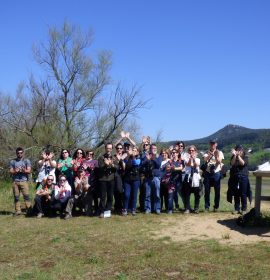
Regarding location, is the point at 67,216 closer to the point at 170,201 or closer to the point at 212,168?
the point at 170,201

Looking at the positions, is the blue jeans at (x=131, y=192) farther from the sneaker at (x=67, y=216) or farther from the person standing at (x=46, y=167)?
the person standing at (x=46, y=167)

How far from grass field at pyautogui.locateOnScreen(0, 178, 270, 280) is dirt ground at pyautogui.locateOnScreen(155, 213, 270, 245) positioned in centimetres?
20

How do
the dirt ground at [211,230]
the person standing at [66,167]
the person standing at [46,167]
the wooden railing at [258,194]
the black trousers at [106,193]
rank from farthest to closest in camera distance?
the person standing at [46,167], the person standing at [66,167], the black trousers at [106,193], the wooden railing at [258,194], the dirt ground at [211,230]

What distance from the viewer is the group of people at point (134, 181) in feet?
36.3

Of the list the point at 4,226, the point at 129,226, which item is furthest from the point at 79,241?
the point at 4,226

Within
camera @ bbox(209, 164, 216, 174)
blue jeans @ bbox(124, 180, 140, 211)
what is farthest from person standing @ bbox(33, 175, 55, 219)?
camera @ bbox(209, 164, 216, 174)

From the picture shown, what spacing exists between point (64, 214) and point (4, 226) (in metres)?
1.52

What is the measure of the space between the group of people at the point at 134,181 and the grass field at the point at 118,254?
108cm

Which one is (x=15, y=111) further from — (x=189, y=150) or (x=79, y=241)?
(x=79, y=241)

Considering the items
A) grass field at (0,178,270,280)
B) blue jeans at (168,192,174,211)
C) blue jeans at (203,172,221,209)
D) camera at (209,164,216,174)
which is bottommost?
grass field at (0,178,270,280)

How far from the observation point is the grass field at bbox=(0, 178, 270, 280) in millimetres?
6457

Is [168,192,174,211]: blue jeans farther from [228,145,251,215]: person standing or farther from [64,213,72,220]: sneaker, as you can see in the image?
[64,213,72,220]: sneaker

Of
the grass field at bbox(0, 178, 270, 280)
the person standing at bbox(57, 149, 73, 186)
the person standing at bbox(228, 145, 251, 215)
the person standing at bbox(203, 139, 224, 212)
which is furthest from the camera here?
the person standing at bbox(57, 149, 73, 186)

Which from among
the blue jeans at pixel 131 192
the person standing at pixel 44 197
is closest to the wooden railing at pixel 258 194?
the blue jeans at pixel 131 192
